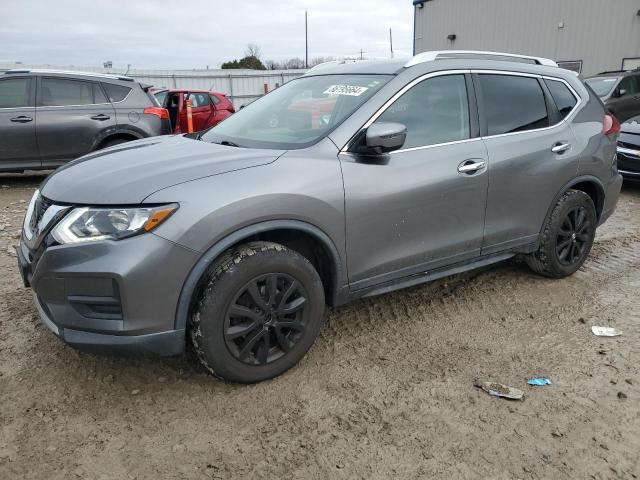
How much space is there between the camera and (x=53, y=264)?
93.1 inches

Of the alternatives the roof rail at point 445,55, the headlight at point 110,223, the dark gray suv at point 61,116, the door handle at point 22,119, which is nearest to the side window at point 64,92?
the dark gray suv at point 61,116

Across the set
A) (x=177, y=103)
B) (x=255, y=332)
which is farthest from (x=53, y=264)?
(x=177, y=103)

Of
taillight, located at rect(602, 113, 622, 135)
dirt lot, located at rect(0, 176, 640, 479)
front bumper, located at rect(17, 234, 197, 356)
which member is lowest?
dirt lot, located at rect(0, 176, 640, 479)

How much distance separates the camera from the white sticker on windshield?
10.3 feet

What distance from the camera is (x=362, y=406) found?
260 centimetres

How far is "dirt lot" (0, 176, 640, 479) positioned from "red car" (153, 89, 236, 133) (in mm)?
8613

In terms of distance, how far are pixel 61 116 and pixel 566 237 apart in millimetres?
6723

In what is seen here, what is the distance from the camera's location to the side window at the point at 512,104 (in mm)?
3512

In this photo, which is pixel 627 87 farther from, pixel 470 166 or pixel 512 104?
pixel 470 166

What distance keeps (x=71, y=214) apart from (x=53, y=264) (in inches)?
9.4

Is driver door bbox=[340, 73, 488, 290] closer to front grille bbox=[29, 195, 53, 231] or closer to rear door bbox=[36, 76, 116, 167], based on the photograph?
front grille bbox=[29, 195, 53, 231]

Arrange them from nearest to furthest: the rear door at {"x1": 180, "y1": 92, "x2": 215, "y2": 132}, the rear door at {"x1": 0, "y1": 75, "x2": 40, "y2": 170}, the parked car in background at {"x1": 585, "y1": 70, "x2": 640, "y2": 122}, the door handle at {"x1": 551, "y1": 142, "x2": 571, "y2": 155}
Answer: the door handle at {"x1": 551, "y1": 142, "x2": 571, "y2": 155} → the rear door at {"x1": 0, "y1": 75, "x2": 40, "y2": 170} → the parked car in background at {"x1": 585, "y1": 70, "x2": 640, "y2": 122} → the rear door at {"x1": 180, "y1": 92, "x2": 215, "y2": 132}

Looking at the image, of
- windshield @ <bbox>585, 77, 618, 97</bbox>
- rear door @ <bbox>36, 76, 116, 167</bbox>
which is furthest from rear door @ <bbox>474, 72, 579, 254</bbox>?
windshield @ <bbox>585, 77, 618, 97</bbox>

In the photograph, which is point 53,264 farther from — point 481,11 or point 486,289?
point 481,11
